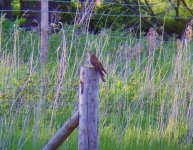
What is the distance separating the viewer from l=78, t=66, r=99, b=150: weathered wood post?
354cm

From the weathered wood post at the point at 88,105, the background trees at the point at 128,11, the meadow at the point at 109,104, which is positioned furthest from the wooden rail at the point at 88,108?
the background trees at the point at 128,11

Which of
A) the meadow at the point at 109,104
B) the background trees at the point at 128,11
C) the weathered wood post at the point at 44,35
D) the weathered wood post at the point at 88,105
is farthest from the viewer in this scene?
the background trees at the point at 128,11

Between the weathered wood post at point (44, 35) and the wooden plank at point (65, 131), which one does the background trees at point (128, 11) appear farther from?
the wooden plank at point (65, 131)

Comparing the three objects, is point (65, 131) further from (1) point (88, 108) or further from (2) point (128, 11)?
(2) point (128, 11)

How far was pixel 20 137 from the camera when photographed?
5773 mm

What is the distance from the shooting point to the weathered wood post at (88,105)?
11.6ft

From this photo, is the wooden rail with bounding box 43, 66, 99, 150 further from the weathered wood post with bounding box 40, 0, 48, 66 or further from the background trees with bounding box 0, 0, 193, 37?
the background trees with bounding box 0, 0, 193, 37

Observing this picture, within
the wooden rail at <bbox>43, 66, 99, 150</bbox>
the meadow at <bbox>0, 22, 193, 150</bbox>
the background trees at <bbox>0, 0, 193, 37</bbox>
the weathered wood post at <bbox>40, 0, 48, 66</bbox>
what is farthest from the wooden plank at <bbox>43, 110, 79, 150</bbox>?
the background trees at <bbox>0, 0, 193, 37</bbox>

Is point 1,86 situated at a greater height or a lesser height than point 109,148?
greater

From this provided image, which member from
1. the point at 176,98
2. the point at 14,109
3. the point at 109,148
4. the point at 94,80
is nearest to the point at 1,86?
the point at 14,109

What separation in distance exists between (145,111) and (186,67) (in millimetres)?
683

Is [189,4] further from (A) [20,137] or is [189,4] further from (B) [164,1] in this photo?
(A) [20,137]

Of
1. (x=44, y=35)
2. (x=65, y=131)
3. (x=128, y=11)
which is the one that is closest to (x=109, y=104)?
(x=44, y=35)

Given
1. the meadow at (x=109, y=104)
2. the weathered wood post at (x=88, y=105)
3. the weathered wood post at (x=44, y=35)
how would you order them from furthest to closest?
the weathered wood post at (x=44, y=35)
the meadow at (x=109, y=104)
the weathered wood post at (x=88, y=105)
